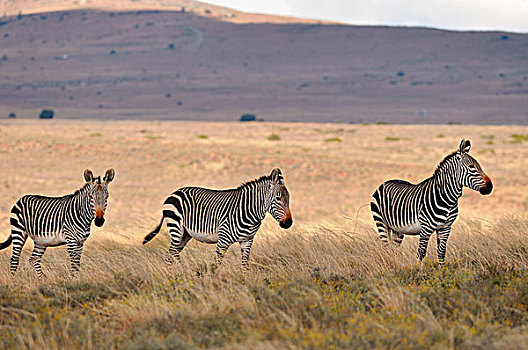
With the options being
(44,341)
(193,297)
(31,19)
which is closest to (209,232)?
(193,297)

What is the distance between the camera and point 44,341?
20.3 ft

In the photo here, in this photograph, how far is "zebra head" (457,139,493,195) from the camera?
7.29m

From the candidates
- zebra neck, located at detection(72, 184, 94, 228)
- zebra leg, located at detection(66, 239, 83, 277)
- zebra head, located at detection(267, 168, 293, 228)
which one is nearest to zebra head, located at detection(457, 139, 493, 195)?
zebra head, located at detection(267, 168, 293, 228)

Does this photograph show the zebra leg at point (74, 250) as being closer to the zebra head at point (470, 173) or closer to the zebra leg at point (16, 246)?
the zebra leg at point (16, 246)

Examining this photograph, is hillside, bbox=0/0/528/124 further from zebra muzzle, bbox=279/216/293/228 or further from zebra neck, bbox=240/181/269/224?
zebra muzzle, bbox=279/216/293/228

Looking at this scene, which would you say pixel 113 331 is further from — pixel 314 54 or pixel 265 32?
pixel 265 32

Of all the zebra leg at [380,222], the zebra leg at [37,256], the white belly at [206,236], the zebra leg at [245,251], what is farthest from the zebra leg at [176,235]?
the zebra leg at [380,222]

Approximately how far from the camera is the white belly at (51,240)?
769 cm

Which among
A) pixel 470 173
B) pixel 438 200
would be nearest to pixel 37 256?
pixel 438 200

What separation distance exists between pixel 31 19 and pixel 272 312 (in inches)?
7411

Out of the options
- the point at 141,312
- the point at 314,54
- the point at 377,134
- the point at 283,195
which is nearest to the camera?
the point at 141,312

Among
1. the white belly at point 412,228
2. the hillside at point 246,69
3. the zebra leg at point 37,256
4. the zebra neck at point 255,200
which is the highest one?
the hillside at point 246,69

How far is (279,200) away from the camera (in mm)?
7348

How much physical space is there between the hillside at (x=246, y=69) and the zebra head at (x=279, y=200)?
9307cm
